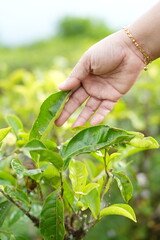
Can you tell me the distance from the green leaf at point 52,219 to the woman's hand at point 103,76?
16.9 inches

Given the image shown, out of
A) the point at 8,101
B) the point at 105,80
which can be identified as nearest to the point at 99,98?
the point at 105,80

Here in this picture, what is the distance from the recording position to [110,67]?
1562 millimetres

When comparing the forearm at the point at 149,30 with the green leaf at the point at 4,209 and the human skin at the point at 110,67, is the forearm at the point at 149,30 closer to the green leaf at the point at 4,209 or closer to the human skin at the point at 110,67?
the human skin at the point at 110,67

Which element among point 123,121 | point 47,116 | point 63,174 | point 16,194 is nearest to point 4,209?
point 16,194

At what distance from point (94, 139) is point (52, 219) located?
10.3 inches

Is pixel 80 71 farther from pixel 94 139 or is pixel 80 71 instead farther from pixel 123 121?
pixel 123 121

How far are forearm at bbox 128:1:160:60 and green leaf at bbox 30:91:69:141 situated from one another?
1.87ft

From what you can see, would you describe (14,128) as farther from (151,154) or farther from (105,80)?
(151,154)

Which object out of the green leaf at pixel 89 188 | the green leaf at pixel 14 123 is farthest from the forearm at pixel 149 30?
the green leaf at pixel 89 188

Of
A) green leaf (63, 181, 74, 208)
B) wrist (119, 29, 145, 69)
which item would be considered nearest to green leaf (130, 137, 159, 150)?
green leaf (63, 181, 74, 208)

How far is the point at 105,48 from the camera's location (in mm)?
1496

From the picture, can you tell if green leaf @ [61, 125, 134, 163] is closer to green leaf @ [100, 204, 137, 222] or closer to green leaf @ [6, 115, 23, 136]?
green leaf @ [100, 204, 137, 222]

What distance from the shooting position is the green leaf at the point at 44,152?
92 cm

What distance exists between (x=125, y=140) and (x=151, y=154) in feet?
6.49
